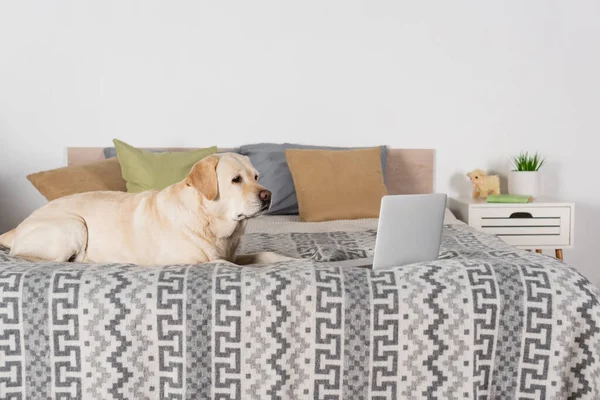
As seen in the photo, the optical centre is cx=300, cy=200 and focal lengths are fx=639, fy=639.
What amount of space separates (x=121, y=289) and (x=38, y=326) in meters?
0.22

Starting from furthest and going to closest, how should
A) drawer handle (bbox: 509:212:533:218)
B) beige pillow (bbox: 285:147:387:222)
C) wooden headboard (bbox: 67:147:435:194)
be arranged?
wooden headboard (bbox: 67:147:435:194) → drawer handle (bbox: 509:212:533:218) → beige pillow (bbox: 285:147:387:222)

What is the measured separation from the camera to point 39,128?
376cm

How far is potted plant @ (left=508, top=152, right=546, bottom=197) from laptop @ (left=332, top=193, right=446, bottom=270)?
201 cm

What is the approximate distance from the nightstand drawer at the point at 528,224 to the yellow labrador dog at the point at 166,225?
1.91m

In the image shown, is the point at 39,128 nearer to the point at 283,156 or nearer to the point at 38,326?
the point at 283,156

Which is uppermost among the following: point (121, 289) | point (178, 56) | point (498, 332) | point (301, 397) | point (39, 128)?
point (178, 56)

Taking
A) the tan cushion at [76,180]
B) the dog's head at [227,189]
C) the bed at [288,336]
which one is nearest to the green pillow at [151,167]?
the tan cushion at [76,180]

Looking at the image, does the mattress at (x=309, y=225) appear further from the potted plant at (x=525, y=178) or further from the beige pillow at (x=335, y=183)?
the potted plant at (x=525, y=178)

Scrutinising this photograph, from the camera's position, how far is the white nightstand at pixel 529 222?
359 cm

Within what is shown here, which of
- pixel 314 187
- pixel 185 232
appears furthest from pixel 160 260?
pixel 314 187

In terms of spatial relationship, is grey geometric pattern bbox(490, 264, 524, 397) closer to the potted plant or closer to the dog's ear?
the dog's ear

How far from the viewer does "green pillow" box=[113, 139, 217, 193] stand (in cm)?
321

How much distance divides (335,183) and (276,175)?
0.36m

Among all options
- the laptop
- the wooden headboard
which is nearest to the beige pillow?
the wooden headboard
